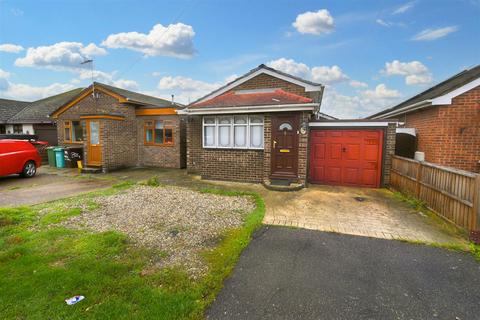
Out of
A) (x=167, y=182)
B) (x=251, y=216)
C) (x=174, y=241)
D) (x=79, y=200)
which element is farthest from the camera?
(x=167, y=182)

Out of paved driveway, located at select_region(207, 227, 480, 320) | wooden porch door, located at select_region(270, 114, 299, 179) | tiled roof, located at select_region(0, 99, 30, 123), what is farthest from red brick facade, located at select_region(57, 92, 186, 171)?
tiled roof, located at select_region(0, 99, 30, 123)

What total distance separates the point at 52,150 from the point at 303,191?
44.3ft

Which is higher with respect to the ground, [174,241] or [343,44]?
[343,44]

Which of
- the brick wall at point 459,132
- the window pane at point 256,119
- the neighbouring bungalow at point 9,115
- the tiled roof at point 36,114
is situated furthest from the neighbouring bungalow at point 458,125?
the neighbouring bungalow at point 9,115

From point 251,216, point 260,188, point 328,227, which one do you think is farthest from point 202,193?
point 328,227

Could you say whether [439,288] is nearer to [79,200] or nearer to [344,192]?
[344,192]

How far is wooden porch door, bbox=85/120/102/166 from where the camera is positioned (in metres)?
11.1

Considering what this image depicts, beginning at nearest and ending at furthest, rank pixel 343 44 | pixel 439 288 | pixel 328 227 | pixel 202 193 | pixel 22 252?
pixel 439 288
pixel 22 252
pixel 328 227
pixel 202 193
pixel 343 44

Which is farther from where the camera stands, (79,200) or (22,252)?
(79,200)

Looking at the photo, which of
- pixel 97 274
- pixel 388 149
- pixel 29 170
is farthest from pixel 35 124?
pixel 388 149

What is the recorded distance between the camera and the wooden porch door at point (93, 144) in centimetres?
1109

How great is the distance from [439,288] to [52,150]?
1623 centimetres

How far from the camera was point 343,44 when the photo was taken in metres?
12.0

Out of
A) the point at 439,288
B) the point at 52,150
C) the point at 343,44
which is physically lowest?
the point at 439,288
